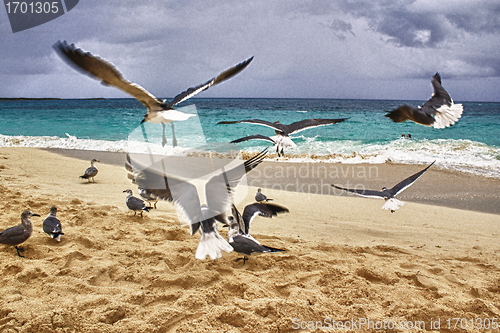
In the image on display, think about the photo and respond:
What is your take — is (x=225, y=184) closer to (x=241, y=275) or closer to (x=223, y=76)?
(x=241, y=275)

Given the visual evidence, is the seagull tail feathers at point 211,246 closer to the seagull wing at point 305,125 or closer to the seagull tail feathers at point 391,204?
the seagull tail feathers at point 391,204

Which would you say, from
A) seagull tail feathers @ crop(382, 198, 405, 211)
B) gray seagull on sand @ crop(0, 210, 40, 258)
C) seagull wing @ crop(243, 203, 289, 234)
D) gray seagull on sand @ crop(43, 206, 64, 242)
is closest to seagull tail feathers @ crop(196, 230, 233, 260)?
seagull wing @ crop(243, 203, 289, 234)

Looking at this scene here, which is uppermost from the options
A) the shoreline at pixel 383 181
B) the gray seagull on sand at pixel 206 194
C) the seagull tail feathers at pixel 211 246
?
the gray seagull on sand at pixel 206 194

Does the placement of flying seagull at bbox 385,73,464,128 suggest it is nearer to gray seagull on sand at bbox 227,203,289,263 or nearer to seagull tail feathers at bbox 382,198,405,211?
seagull tail feathers at bbox 382,198,405,211

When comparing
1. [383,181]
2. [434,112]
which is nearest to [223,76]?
[434,112]

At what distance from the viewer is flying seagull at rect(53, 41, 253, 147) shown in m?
3.09

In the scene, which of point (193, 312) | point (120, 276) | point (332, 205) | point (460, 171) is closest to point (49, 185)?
point (120, 276)

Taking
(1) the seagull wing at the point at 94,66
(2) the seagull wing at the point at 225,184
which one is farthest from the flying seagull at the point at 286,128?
(2) the seagull wing at the point at 225,184

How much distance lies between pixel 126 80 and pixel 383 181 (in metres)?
6.35

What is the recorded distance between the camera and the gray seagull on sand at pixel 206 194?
250 cm

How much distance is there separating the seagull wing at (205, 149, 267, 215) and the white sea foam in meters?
6.95

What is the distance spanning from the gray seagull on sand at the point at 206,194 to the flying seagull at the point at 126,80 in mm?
1241

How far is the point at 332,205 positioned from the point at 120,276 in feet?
13.1

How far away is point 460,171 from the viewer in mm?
8555
